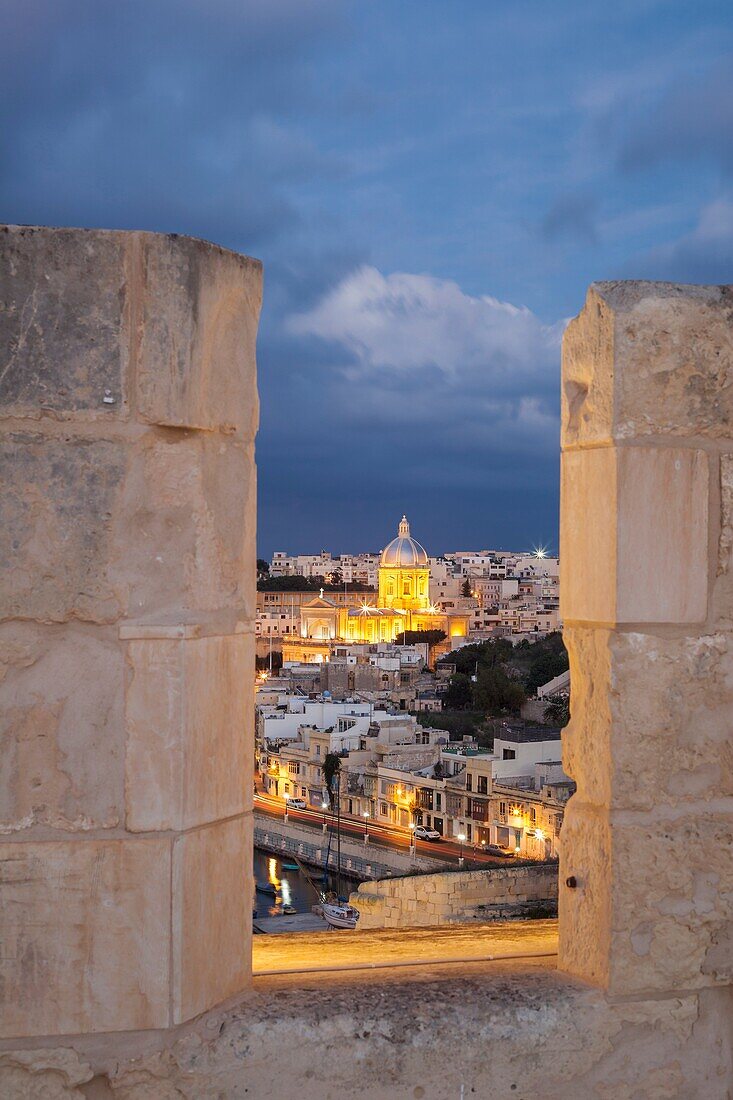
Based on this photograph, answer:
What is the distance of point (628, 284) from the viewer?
2.34 meters

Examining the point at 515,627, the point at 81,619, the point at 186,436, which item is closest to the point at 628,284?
the point at 186,436

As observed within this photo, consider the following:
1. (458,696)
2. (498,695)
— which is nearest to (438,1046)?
(498,695)

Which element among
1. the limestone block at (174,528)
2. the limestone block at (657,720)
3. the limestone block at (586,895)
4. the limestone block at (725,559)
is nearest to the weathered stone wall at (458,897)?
the limestone block at (586,895)

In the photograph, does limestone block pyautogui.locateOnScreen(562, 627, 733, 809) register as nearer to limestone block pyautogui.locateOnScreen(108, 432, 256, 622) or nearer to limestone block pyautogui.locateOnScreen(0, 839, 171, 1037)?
limestone block pyautogui.locateOnScreen(108, 432, 256, 622)

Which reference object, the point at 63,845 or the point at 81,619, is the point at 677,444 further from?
the point at 63,845

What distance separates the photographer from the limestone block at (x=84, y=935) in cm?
202

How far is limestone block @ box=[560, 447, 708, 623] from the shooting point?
7.50ft

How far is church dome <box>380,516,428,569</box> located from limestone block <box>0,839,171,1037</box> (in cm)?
9017

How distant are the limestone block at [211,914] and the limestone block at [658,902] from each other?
2.18 ft

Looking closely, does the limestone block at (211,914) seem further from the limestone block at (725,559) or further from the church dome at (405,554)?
the church dome at (405,554)

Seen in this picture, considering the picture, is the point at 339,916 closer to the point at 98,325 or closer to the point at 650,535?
the point at 650,535

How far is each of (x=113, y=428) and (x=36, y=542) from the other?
231 mm

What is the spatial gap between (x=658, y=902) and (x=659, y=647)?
0.48 meters

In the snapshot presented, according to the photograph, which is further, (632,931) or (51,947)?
(632,931)
